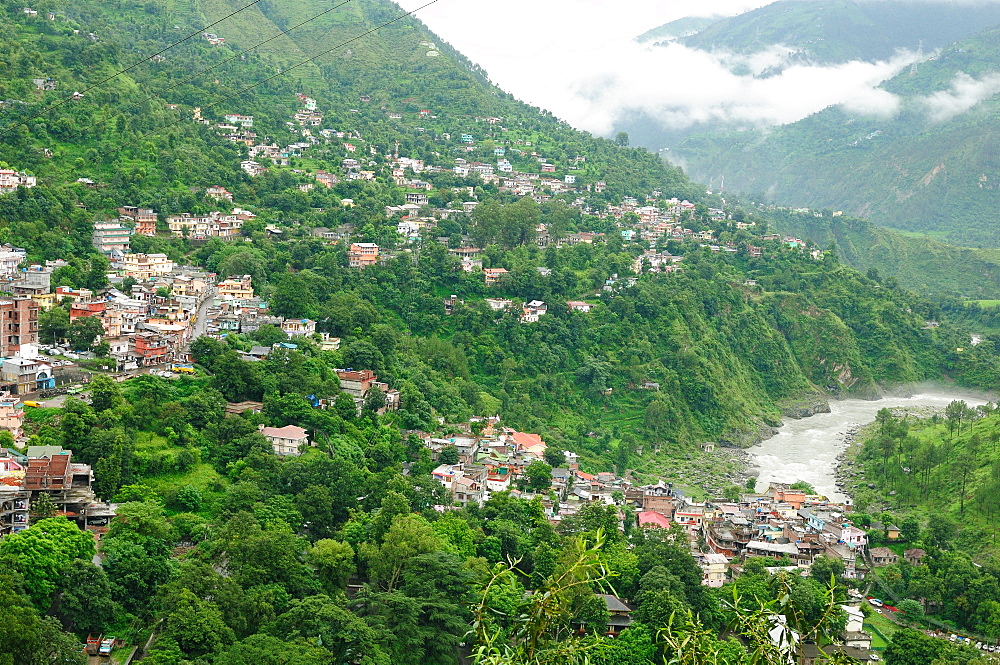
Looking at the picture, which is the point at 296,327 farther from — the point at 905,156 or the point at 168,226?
the point at 905,156

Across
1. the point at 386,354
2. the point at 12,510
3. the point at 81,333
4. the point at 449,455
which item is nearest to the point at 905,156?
the point at 386,354

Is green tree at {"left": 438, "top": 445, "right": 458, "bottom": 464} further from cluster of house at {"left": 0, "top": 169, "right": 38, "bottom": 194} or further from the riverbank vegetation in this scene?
cluster of house at {"left": 0, "top": 169, "right": 38, "bottom": 194}

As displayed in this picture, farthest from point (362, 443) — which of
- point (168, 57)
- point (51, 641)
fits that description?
point (168, 57)

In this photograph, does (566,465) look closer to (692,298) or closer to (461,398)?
(461,398)

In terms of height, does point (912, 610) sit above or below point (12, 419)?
below

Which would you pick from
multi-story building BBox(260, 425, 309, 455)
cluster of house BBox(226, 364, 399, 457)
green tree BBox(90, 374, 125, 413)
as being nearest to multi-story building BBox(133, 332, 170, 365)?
cluster of house BBox(226, 364, 399, 457)


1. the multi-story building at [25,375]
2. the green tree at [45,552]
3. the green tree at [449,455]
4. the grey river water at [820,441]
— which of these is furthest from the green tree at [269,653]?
the grey river water at [820,441]
